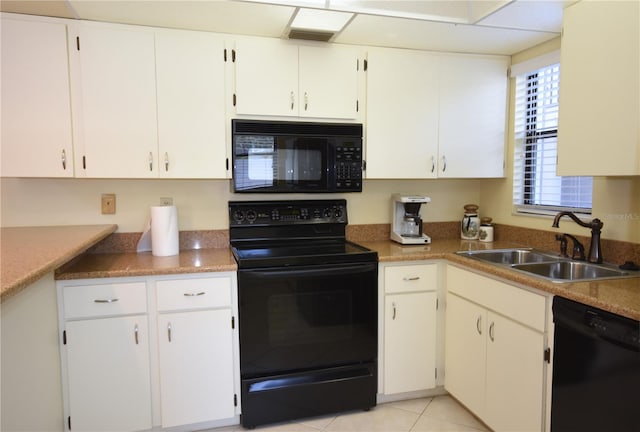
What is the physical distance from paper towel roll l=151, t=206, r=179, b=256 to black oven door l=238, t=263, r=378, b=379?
533 millimetres

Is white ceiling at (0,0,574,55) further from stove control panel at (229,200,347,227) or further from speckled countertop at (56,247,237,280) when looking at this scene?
speckled countertop at (56,247,237,280)

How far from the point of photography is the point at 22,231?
227 cm

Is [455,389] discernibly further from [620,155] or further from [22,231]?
[22,231]

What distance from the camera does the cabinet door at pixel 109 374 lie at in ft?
6.66

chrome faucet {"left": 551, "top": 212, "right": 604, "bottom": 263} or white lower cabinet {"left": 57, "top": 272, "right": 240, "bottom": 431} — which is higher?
chrome faucet {"left": 551, "top": 212, "right": 604, "bottom": 263}

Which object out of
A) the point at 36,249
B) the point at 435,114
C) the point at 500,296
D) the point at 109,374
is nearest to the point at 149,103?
the point at 36,249

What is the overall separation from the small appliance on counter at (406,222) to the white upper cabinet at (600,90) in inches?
37.6

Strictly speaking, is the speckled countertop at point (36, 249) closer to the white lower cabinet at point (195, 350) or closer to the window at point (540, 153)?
the white lower cabinet at point (195, 350)

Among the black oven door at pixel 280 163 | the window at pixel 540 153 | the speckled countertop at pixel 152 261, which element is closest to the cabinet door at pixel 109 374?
the speckled countertop at pixel 152 261

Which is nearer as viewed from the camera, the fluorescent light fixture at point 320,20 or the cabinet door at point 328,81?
Result: the fluorescent light fixture at point 320,20

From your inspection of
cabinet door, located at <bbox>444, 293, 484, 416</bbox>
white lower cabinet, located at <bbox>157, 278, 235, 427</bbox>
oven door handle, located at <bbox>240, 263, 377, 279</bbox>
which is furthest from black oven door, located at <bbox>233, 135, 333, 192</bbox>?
cabinet door, located at <bbox>444, 293, 484, 416</bbox>

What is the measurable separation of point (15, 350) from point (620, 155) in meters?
2.42

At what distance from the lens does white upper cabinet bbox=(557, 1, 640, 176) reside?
1688mm

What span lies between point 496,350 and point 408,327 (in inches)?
20.6
